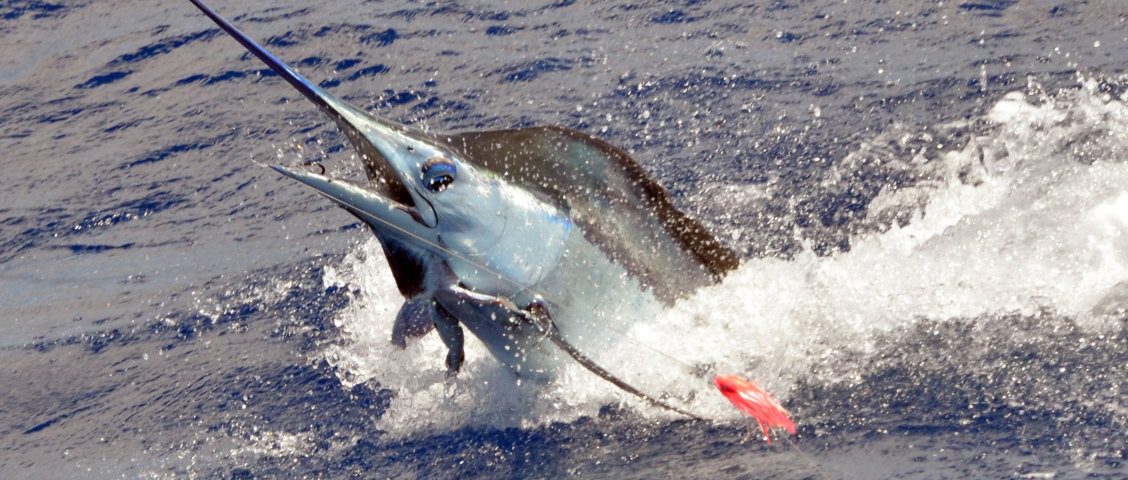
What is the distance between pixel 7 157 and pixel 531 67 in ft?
12.5

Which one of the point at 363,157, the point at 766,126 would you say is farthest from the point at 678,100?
the point at 363,157

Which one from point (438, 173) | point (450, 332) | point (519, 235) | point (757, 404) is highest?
point (438, 173)

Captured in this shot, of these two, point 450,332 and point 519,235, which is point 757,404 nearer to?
point 519,235

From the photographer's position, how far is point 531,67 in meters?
8.40

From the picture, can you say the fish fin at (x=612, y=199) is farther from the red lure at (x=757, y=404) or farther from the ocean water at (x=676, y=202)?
the red lure at (x=757, y=404)

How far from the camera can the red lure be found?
4.48m

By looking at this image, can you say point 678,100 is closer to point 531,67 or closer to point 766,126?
point 766,126

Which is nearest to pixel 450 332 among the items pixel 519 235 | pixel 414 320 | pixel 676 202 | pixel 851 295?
pixel 414 320

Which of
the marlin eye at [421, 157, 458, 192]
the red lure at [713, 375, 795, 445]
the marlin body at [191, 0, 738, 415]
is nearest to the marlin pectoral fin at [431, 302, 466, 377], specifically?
the marlin body at [191, 0, 738, 415]

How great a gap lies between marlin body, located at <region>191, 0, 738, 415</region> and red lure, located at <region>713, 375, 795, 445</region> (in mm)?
250

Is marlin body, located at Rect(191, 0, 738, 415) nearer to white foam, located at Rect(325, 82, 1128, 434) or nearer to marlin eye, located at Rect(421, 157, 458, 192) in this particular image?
marlin eye, located at Rect(421, 157, 458, 192)

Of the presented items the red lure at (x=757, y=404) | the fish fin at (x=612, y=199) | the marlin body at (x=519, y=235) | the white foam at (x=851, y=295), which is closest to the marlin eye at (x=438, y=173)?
the marlin body at (x=519, y=235)

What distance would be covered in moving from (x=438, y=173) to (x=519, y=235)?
40cm

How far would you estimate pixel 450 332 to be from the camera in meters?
4.74
